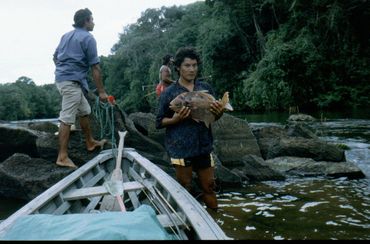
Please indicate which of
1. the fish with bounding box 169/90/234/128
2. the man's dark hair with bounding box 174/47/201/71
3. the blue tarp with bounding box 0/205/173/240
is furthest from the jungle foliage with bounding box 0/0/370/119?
the blue tarp with bounding box 0/205/173/240

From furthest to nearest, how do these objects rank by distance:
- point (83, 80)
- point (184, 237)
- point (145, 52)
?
point (145, 52)
point (83, 80)
point (184, 237)

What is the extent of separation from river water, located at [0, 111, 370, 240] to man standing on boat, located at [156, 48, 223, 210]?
0.87 meters

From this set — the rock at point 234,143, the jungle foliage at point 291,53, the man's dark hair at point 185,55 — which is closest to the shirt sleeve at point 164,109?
the man's dark hair at point 185,55

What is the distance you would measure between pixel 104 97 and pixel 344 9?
22.8m

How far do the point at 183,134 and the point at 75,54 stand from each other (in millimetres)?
2649

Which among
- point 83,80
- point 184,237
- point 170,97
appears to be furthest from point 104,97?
point 184,237

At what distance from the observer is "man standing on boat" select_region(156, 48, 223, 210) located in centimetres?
424

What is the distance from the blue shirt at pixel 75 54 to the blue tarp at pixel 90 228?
378 cm

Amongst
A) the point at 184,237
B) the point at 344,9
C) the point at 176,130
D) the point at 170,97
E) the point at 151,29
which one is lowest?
the point at 184,237

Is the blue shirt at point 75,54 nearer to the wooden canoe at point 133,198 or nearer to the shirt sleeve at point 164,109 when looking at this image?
the wooden canoe at point 133,198

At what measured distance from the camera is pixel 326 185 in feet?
24.1

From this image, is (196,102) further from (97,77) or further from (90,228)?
(97,77)

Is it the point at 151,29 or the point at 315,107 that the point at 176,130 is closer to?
Answer: the point at 315,107

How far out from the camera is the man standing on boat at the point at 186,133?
167 inches
